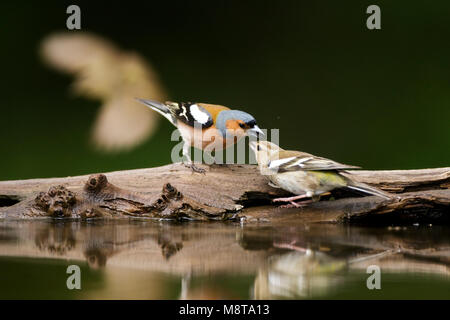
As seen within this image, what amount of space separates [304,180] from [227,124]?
54 centimetres

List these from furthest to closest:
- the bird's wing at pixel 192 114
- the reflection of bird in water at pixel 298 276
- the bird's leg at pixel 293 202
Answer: the bird's wing at pixel 192 114
the bird's leg at pixel 293 202
the reflection of bird in water at pixel 298 276

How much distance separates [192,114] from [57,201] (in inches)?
31.3

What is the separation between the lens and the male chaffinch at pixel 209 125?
271cm

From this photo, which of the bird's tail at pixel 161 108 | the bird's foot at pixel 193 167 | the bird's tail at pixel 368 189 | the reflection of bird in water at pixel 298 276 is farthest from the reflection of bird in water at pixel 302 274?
the bird's tail at pixel 161 108

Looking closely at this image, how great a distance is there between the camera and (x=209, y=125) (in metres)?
2.76

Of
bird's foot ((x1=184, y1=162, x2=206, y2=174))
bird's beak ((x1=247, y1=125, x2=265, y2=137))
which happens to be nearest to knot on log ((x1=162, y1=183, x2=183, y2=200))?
bird's foot ((x1=184, y1=162, x2=206, y2=174))

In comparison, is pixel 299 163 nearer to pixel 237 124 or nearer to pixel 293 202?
pixel 293 202

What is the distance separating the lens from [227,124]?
272 cm

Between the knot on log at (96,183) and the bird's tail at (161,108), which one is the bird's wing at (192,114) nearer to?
the bird's tail at (161,108)

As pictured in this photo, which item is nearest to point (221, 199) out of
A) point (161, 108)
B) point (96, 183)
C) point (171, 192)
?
point (171, 192)

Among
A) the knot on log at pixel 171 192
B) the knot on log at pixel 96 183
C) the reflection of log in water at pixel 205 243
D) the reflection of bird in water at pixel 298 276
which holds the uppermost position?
the knot on log at pixel 96 183

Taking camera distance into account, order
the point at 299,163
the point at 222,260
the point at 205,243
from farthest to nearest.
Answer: the point at 299,163, the point at 205,243, the point at 222,260

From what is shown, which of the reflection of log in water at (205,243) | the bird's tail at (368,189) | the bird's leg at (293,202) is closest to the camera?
the reflection of log in water at (205,243)

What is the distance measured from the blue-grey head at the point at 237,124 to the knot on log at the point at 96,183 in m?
0.64
